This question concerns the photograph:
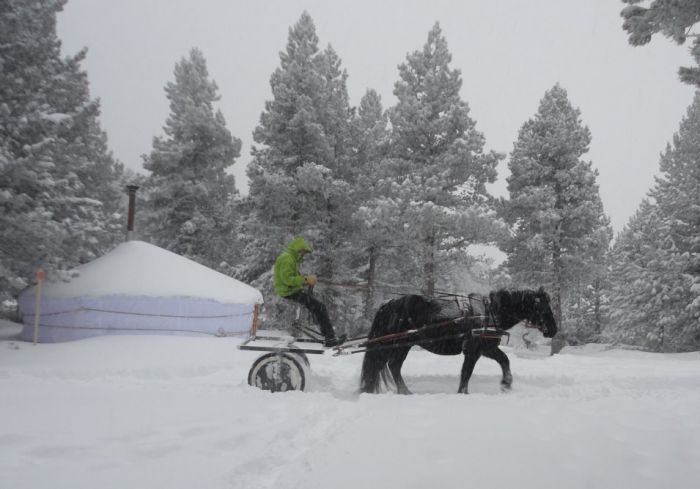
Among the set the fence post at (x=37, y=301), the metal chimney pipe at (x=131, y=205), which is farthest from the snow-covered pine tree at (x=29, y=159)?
the metal chimney pipe at (x=131, y=205)

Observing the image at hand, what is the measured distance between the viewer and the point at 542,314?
19.6 ft

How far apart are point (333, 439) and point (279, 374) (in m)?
2.26

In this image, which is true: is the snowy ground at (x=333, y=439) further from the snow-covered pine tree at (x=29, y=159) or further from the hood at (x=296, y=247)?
the snow-covered pine tree at (x=29, y=159)

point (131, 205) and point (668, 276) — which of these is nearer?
point (131, 205)

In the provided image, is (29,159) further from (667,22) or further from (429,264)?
(667,22)

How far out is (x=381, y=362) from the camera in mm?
5719

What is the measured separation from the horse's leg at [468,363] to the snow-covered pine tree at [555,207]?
12.1 metres

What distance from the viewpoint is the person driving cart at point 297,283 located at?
550 centimetres

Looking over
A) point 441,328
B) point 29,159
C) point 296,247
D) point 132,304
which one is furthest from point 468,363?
point 29,159

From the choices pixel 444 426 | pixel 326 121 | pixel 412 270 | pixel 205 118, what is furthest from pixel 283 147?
pixel 444 426

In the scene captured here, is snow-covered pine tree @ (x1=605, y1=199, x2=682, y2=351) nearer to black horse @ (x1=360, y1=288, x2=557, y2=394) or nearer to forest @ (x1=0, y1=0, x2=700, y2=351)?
forest @ (x1=0, y1=0, x2=700, y2=351)

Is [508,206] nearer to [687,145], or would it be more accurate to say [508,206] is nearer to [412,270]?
[412,270]

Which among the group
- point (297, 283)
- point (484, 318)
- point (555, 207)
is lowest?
point (484, 318)

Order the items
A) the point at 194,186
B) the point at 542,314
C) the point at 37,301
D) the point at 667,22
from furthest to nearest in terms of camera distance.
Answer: the point at 194,186 < the point at 37,301 < the point at 667,22 < the point at 542,314
